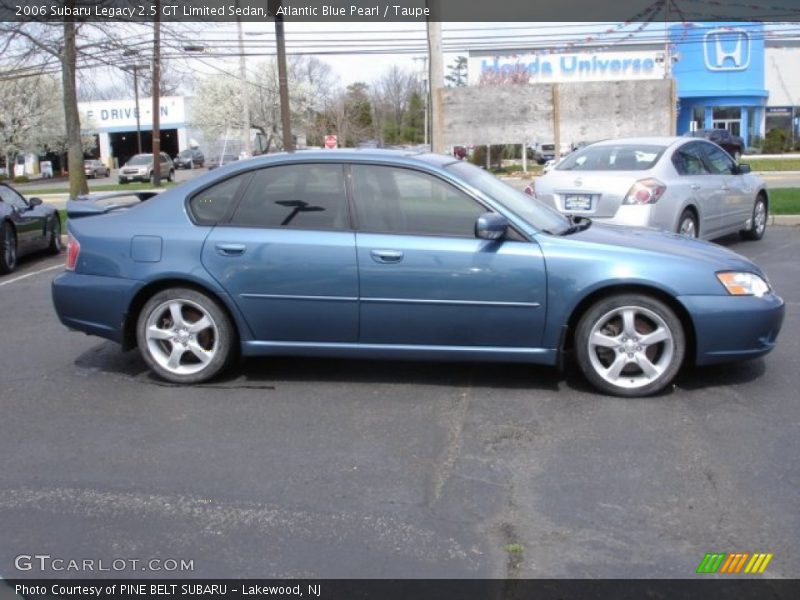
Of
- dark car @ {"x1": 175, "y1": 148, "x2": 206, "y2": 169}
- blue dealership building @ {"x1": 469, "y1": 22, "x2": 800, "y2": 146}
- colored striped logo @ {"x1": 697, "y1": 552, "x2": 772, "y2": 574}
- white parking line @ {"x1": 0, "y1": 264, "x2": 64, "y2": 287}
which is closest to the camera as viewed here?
colored striped logo @ {"x1": 697, "y1": 552, "x2": 772, "y2": 574}

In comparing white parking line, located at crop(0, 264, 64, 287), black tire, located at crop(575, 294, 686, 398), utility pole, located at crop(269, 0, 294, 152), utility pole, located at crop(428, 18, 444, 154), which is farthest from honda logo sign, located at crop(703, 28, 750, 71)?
black tire, located at crop(575, 294, 686, 398)

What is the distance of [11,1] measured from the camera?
56.7 feet

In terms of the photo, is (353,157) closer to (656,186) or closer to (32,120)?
(656,186)

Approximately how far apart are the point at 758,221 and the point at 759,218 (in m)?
0.06

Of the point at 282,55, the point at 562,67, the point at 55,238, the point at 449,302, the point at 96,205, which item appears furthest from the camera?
the point at 562,67

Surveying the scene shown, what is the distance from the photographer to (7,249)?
11641 millimetres

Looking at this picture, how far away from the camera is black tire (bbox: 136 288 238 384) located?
5.71 meters

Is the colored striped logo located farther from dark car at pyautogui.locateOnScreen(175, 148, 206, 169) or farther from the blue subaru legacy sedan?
dark car at pyautogui.locateOnScreen(175, 148, 206, 169)

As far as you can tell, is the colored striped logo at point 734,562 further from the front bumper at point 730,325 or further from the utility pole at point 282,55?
the utility pole at point 282,55

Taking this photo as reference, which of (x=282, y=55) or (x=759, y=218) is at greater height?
(x=282, y=55)

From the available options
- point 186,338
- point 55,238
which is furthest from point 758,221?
point 55,238

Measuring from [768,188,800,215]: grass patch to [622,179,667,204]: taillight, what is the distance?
5668mm
